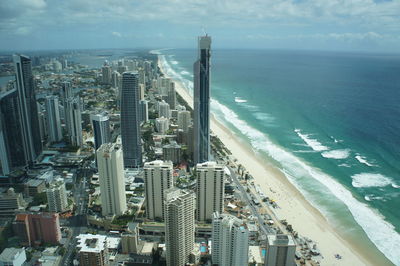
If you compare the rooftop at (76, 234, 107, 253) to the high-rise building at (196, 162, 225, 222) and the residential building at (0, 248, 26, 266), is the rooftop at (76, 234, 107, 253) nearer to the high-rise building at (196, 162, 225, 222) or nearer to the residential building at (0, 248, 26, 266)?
the residential building at (0, 248, 26, 266)

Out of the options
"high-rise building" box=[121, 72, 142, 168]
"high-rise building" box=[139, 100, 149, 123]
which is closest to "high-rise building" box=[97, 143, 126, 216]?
"high-rise building" box=[121, 72, 142, 168]

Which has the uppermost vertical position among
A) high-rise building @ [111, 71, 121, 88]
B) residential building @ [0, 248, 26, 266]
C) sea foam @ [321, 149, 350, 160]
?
high-rise building @ [111, 71, 121, 88]

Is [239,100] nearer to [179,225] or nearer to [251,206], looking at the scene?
[251,206]

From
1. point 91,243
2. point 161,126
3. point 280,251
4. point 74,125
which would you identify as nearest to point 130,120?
point 74,125

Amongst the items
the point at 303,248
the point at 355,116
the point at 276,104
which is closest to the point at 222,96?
the point at 276,104

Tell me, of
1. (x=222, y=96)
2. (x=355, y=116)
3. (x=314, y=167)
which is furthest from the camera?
(x=222, y=96)

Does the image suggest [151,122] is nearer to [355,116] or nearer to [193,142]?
[193,142]

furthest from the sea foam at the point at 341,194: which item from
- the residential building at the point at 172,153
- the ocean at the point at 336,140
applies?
the residential building at the point at 172,153
